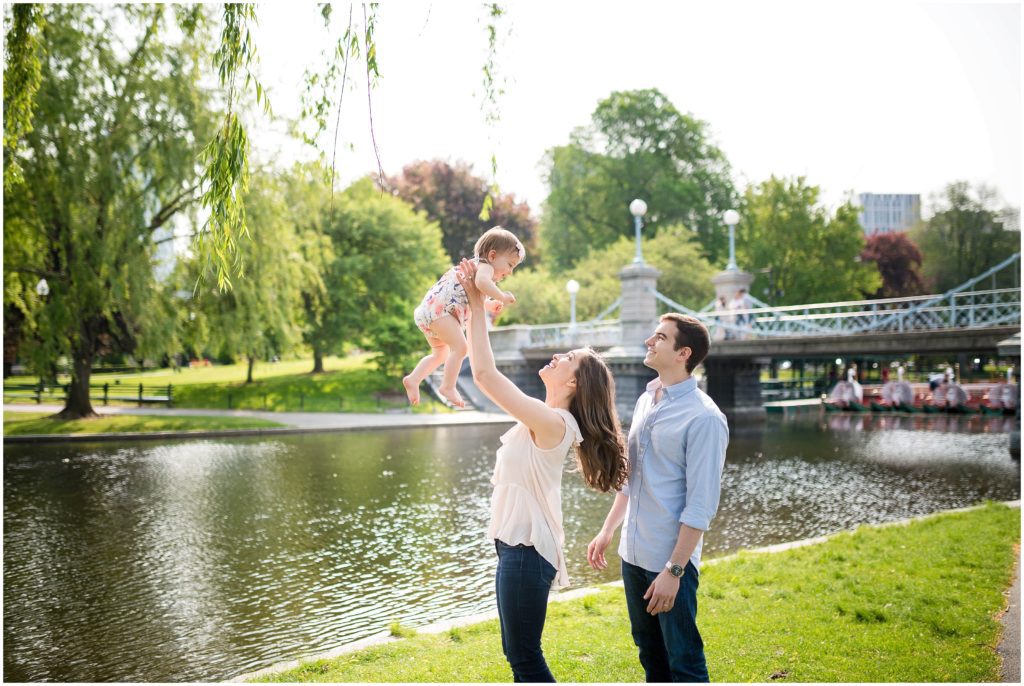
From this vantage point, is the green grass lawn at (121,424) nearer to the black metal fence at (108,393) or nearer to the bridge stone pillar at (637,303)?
the black metal fence at (108,393)

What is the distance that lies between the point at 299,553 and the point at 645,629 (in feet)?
23.1

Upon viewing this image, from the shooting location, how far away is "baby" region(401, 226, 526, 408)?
9.77ft

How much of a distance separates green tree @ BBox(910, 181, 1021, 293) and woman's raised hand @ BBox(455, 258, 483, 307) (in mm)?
47982

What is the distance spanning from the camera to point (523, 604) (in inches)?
115

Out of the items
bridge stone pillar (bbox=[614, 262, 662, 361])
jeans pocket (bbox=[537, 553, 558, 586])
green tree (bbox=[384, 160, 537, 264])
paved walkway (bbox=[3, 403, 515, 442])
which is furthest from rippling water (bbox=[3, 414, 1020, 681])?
green tree (bbox=[384, 160, 537, 264])

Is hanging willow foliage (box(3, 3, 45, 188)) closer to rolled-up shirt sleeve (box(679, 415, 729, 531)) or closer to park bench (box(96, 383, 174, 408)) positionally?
rolled-up shirt sleeve (box(679, 415, 729, 531))

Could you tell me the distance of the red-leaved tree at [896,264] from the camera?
151ft

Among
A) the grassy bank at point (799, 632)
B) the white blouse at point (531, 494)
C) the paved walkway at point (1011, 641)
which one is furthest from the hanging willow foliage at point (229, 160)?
the paved walkway at point (1011, 641)

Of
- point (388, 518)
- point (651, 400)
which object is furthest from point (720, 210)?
point (651, 400)

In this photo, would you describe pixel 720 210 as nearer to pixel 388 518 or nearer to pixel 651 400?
pixel 388 518

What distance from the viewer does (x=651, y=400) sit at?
3217 millimetres

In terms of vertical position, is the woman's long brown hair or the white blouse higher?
the woman's long brown hair

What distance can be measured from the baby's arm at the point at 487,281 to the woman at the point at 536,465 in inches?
2.5

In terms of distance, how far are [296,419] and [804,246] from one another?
23357 millimetres
